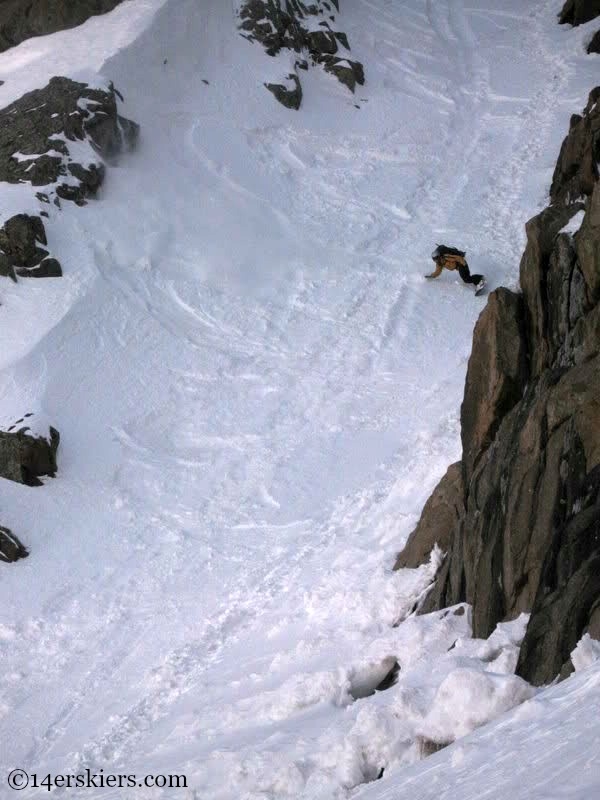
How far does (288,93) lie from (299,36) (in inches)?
92.0

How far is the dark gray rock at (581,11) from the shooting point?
2584cm

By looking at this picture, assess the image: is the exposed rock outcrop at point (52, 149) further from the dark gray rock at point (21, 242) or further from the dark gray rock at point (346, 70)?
the dark gray rock at point (346, 70)

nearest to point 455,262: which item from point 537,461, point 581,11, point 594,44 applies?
point 537,461

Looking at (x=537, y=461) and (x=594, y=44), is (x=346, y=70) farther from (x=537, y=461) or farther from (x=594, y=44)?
(x=537, y=461)

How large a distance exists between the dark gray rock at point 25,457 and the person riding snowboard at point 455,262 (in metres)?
7.04

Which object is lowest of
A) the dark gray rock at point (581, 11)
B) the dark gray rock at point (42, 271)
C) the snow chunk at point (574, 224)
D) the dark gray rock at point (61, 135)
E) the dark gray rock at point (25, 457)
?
the dark gray rock at point (25, 457)

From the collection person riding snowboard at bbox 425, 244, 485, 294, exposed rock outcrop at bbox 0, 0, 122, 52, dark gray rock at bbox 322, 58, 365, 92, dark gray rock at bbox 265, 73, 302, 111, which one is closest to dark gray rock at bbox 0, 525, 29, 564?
person riding snowboard at bbox 425, 244, 485, 294

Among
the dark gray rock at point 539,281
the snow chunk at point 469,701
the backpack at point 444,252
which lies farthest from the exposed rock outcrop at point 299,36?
the snow chunk at point 469,701

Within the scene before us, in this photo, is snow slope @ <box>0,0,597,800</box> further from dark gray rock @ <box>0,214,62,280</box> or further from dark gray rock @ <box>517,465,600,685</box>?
dark gray rock @ <box>0,214,62,280</box>

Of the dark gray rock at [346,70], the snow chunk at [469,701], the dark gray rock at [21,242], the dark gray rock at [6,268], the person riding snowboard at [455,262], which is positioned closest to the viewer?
the snow chunk at [469,701]

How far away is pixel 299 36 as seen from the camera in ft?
79.6

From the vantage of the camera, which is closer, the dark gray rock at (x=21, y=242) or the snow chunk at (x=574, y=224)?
the snow chunk at (x=574, y=224)

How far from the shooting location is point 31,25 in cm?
2356

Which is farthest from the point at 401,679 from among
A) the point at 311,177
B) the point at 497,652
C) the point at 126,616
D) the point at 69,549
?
the point at 311,177
